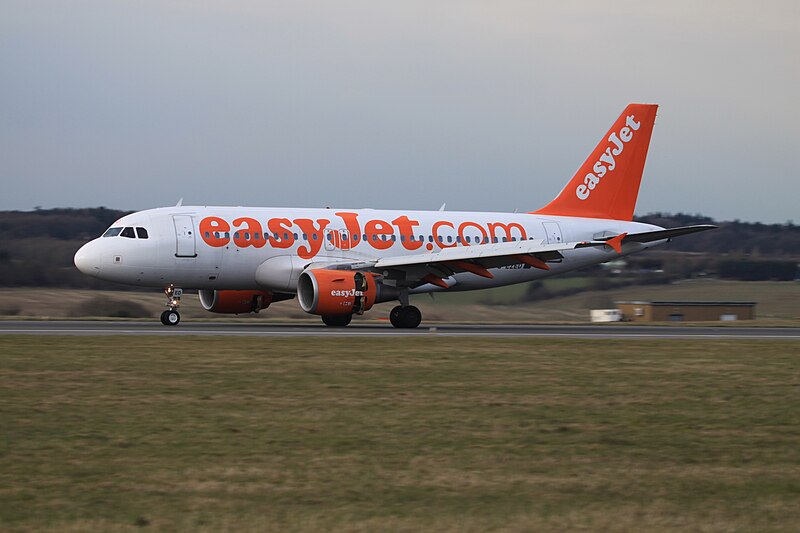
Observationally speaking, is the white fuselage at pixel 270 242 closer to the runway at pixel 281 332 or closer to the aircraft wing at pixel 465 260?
the aircraft wing at pixel 465 260

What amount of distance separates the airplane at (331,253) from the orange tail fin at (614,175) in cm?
111

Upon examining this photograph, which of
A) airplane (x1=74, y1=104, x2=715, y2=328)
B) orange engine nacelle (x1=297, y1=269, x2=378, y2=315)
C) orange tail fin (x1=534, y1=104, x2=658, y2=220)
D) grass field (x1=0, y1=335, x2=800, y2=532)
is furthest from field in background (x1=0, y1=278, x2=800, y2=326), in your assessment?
grass field (x1=0, y1=335, x2=800, y2=532)

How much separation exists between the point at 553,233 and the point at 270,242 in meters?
10.6

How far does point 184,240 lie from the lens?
104 ft

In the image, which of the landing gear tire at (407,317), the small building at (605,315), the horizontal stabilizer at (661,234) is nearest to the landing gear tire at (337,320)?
the landing gear tire at (407,317)

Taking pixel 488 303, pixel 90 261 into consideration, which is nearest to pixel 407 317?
pixel 488 303

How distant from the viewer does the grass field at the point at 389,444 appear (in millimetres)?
9352

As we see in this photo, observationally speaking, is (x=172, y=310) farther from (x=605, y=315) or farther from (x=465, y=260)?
(x=605, y=315)

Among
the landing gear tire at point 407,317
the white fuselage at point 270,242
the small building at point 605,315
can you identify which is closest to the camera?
the white fuselage at point 270,242

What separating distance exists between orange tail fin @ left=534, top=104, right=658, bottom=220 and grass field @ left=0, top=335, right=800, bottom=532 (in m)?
19.7

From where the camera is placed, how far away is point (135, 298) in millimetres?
47844

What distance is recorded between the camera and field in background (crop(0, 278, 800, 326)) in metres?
40.1

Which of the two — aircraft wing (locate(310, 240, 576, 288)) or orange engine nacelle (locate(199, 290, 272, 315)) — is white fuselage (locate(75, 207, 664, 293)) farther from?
orange engine nacelle (locate(199, 290, 272, 315))

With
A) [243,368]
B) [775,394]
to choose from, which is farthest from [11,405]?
[775,394]
